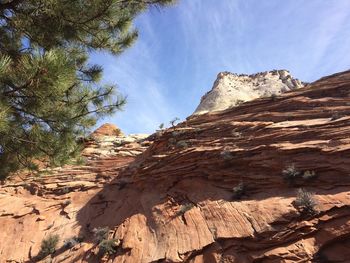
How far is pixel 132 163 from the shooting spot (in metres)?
20.7

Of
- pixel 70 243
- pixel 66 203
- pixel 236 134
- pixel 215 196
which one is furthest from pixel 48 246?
pixel 236 134

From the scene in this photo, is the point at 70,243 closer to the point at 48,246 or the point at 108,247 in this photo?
the point at 48,246

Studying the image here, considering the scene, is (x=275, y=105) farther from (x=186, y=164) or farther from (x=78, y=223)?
(x=78, y=223)

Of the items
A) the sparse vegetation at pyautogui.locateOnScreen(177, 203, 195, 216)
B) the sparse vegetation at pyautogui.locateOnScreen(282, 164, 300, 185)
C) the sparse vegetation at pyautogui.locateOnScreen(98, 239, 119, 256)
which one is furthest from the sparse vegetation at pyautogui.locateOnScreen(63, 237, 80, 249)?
the sparse vegetation at pyautogui.locateOnScreen(282, 164, 300, 185)

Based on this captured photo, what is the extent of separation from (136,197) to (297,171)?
807 centimetres

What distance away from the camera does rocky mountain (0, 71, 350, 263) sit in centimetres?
931

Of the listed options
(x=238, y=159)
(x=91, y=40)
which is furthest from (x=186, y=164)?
(x=91, y=40)

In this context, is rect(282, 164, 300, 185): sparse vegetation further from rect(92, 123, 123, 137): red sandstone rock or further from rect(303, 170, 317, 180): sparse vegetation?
rect(92, 123, 123, 137): red sandstone rock

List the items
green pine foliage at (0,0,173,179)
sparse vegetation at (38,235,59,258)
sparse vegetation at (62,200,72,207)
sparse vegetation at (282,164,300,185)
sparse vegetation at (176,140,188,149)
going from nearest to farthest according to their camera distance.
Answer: green pine foliage at (0,0,173,179), sparse vegetation at (282,164,300,185), sparse vegetation at (38,235,59,258), sparse vegetation at (176,140,188,149), sparse vegetation at (62,200,72,207)

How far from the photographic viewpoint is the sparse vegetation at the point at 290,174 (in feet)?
36.8

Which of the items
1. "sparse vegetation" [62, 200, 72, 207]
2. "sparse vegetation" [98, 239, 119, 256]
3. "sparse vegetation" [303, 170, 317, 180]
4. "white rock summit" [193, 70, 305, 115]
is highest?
"white rock summit" [193, 70, 305, 115]

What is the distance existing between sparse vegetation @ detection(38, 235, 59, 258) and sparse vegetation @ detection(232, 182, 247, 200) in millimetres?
8121

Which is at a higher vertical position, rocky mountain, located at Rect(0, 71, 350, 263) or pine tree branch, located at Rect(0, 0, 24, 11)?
pine tree branch, located at Rect(0, 0, 24, 11)

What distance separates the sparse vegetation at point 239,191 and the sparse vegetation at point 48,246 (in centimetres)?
812
